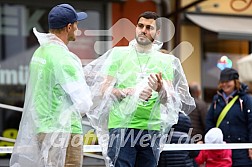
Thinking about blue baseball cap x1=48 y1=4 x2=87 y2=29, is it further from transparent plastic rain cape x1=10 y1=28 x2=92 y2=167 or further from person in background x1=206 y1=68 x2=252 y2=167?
person in background x1=206 y1=68 x2=252 y2=167

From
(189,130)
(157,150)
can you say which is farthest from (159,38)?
(189,130)

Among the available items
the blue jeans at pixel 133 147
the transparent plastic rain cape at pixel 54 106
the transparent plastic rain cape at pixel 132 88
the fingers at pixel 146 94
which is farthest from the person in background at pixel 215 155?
the transparent plastic rain cape at pixel 54 106

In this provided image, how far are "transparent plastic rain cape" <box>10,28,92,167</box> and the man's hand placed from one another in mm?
612

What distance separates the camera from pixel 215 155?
23.7ft

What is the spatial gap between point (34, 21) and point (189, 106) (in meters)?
5.89

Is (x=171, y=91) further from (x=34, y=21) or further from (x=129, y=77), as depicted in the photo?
(x=34, y=21)

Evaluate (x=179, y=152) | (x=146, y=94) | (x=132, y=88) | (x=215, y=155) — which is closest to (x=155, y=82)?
(x=146, y=94)

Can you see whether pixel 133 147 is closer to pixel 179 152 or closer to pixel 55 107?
pixel 55 107

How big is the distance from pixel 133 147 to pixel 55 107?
85cm

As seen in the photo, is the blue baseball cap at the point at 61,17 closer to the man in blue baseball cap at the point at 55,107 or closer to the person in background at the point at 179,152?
the man in blue baseball cap at the point at 55,107

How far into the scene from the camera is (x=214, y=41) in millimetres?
12852

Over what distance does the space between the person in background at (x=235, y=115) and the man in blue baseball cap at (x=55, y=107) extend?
107 inches

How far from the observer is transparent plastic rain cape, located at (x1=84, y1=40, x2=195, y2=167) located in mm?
5641

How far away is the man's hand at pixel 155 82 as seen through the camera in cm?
544
